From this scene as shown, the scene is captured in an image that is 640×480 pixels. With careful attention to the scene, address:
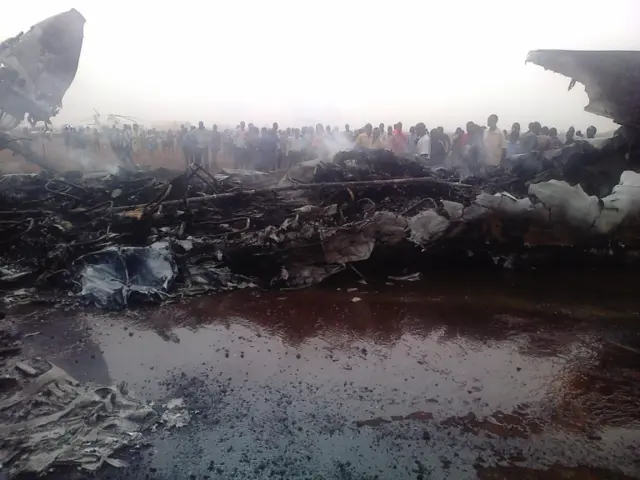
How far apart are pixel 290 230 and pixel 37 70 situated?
942 cm

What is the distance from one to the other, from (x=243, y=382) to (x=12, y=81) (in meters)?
11.1

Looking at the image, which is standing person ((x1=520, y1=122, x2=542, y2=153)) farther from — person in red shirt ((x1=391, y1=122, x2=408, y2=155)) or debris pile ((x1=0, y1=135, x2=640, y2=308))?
debris pile ((x1=0, y1=135, x2=640, y2=308))

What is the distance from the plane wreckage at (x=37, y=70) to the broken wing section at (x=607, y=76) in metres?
10.9

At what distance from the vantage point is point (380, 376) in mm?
3736

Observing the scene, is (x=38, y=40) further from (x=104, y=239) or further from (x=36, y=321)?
(x=36, y=321)

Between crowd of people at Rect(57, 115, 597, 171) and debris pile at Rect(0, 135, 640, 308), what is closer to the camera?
debris pile at Rect(0, 135, 640, 308)

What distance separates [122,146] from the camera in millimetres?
14703

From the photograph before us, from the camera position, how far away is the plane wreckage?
10.9 metres

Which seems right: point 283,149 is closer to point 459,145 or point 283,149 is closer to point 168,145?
point 168,145

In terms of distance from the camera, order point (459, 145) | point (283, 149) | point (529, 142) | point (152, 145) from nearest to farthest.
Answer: point (529, 142), point (459, 145), point (283, 149), point (152, 145)

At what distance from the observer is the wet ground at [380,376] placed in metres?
2.76

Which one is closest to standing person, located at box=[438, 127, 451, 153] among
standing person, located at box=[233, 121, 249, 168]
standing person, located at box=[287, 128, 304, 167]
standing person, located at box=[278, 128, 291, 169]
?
standing person, located at box=[287, 128, 304, 167]

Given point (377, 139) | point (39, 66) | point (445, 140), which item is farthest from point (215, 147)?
point (445, 140)

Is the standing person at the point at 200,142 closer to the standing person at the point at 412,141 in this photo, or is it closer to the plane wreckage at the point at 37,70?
the plane wreckage at the point at 37,70
